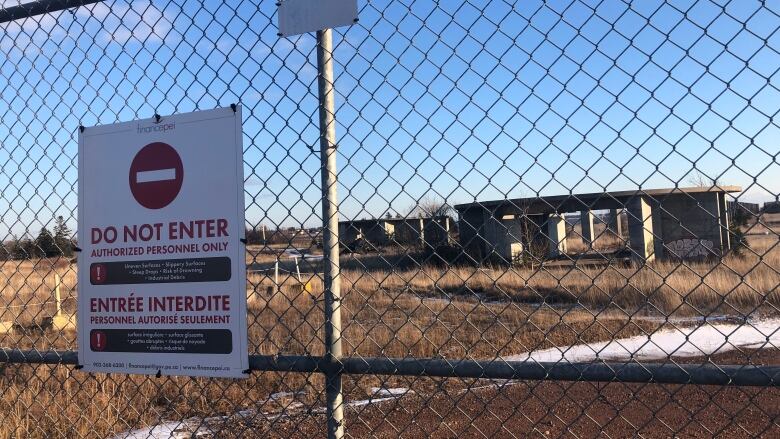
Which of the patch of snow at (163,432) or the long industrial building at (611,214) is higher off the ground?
the long industrial building at (611,214)

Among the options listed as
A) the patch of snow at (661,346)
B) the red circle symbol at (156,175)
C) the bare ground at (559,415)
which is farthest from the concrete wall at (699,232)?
the red circle symbol at (156,175)

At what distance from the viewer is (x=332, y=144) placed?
2.51 meters

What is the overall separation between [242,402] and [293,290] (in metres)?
11.7

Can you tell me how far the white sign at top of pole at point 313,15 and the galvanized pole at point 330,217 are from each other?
0.16ft

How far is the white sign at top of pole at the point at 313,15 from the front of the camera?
246cm

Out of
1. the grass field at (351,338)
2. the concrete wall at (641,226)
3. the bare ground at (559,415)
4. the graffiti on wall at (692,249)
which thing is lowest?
the bare ground at (559,415)

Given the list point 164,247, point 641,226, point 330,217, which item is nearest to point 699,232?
point 641,226

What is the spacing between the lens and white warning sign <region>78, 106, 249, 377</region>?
2.60 m

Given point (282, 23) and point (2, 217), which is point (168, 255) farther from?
point (2, 217)

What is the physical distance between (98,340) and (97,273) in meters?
0.29

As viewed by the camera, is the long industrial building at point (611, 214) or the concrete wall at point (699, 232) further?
the long industrial building at point (611, 214)

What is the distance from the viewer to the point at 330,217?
8.23ft

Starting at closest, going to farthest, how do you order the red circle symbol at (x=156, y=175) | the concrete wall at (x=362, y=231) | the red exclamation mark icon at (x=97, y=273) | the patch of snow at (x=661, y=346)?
the red circle symbol at (x=156, y=175), the red exclamation mark icon at (x=97, y=273), the concrete wall at (x=362, y=231), the patch of snow at (x=661, y=346)

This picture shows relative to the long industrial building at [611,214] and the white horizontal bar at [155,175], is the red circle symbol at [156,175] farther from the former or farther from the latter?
the long industrial building at [611,214]
